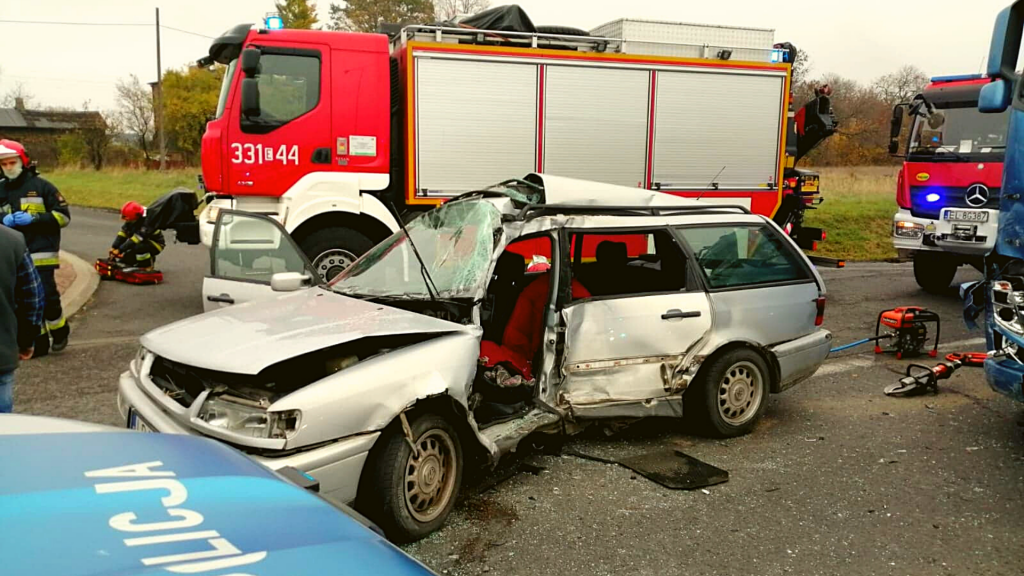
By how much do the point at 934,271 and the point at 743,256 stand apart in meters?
7.23

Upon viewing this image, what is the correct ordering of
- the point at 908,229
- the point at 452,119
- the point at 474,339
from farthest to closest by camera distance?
the point at 908,229 < the point at 452,119 < the point at 474,339

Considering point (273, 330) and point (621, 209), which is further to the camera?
point (621, 209)

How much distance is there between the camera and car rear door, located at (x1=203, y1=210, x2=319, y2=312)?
220 inches

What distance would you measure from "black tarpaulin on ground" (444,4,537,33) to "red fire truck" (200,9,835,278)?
11 cm

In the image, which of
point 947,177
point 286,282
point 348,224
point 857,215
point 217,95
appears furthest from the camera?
point 217,95

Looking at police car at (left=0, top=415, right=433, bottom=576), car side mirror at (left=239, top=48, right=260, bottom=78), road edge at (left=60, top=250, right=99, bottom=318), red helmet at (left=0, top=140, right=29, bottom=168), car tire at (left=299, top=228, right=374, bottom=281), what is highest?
car side mirror at (left=239, top=48, right=260, bottom=78)

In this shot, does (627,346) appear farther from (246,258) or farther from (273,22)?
(273,22)

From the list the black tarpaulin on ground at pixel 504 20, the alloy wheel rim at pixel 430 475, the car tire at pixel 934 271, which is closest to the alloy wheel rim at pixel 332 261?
the black tarpaulin on ground at pixel 504 20

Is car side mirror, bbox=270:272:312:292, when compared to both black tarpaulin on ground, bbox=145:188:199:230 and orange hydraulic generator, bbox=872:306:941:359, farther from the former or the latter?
black tarpaulin on ground, bbox=145:188:199:230

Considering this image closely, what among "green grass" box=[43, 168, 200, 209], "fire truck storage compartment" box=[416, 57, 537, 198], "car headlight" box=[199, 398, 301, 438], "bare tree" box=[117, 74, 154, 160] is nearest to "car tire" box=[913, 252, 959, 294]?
"fire truck storage compartment" box=[416, 57, 537, 198]

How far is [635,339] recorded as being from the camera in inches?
192

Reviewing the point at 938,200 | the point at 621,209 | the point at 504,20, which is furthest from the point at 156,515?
the point at 938,200

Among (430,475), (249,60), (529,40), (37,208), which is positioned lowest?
(430,475)

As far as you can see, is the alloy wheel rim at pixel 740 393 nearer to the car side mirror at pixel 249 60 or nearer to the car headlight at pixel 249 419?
the car headlight at pixel 249 419
